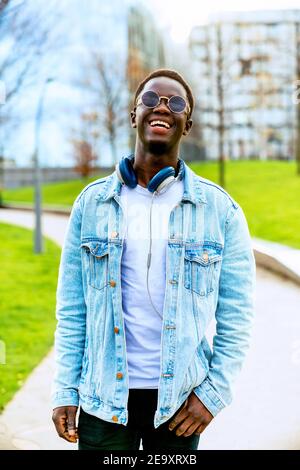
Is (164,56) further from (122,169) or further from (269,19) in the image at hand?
(122,169)

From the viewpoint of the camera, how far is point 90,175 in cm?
1110

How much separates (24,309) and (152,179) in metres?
4.59

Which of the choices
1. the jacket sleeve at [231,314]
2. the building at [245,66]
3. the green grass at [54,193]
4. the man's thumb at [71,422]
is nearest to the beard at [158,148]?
the jacket sleeve at [231,314]

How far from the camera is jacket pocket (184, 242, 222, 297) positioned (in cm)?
153

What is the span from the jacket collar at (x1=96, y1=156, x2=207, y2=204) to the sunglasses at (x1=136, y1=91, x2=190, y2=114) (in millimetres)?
159

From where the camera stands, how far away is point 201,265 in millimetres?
1532

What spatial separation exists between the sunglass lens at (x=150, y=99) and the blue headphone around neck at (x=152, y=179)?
0.16 metres

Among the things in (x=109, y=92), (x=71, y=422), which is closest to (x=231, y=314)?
(x=71, y=422)

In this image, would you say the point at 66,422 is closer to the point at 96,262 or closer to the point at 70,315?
the point at 70,315

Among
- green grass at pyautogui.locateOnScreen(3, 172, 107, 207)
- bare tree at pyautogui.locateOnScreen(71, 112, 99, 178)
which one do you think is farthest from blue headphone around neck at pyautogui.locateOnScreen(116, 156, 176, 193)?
green grass at pyautogui.locateOnScreen(3, 172, 107, 207)

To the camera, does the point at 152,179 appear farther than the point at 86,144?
No

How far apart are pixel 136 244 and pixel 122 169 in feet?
0.67

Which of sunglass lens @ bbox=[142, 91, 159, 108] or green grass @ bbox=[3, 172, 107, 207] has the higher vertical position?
sunglass lens @ bbox=[142, 91, 159, 108]

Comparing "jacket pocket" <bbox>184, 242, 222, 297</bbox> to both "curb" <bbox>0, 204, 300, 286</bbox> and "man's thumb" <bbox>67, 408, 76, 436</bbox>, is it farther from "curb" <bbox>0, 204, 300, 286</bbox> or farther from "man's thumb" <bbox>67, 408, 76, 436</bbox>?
"curb" <bbox>0, 204, 300, 286</bbox>
